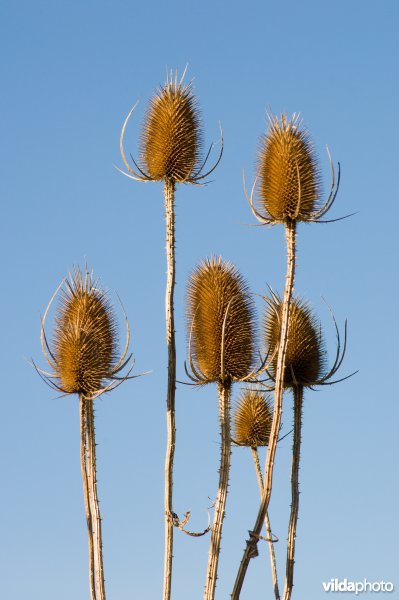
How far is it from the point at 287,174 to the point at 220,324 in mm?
1646

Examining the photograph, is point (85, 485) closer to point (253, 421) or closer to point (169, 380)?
point (169, 380)

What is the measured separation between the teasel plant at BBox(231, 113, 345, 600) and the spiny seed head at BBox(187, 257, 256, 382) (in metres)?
0.50

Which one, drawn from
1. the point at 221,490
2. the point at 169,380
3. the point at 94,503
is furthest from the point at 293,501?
the point at 94,503

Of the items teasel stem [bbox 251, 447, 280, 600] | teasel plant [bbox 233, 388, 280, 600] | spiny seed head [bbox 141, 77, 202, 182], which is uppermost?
spiny seed head [bbox 141, 77, 202, 182]

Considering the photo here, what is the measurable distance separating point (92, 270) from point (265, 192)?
2125mm

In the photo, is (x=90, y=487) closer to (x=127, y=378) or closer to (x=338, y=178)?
(x=127, y=378)

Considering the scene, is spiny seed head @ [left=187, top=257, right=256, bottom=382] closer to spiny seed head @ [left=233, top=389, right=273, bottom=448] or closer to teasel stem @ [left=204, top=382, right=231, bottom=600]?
teasel stem @ [left=204, top=382, right=231, bottom=600]

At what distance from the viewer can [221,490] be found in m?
11.4

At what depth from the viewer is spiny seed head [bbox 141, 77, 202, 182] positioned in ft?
39.7

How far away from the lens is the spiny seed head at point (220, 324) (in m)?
11.7

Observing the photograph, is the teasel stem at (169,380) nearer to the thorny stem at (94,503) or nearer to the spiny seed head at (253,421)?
the thorny stem at (94,503)

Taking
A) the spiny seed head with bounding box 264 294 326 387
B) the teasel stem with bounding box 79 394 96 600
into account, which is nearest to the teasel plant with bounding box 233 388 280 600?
the spiny seed head with bounding box 264 294 326 387

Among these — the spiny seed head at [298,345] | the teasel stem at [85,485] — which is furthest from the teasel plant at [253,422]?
the teasel stem at [85,485]

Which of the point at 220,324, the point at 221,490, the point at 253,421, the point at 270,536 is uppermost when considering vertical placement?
the point at 220,324
